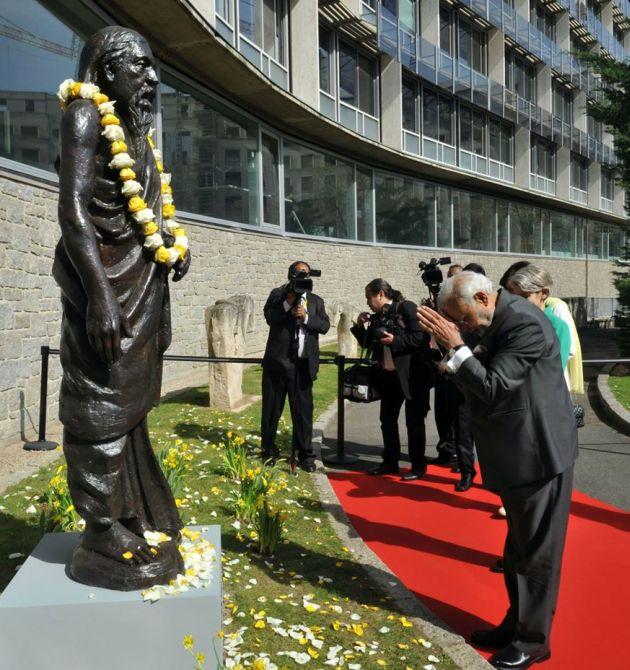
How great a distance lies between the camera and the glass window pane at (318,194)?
18641 millimetres

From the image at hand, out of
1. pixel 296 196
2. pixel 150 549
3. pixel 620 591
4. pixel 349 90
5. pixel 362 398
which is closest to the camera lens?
pixel 150 549

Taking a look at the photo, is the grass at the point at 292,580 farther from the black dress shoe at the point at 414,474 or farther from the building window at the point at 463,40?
the building window at the point at 463,40

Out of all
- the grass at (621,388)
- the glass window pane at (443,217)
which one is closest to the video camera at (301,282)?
the grass at (621,388)

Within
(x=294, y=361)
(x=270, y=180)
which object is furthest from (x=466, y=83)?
(x=294, y=361)

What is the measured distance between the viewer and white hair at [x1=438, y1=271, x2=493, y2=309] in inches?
132

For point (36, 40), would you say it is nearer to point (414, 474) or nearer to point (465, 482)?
point (414, 474)

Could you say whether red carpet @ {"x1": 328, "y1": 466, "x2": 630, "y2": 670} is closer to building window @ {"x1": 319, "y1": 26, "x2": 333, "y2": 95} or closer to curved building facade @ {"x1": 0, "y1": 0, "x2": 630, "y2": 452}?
curved building facade @ {"x1": 0, "y1": 0, "x2": 630, "y2": 452}

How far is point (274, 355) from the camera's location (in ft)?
22.7

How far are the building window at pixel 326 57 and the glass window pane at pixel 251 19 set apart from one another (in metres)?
3.89

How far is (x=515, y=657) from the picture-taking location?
11.0ft

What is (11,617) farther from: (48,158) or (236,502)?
(48,158)

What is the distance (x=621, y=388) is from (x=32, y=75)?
10582 millimetres

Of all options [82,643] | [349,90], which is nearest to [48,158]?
[82,643]

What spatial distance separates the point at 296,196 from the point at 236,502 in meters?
14.4
